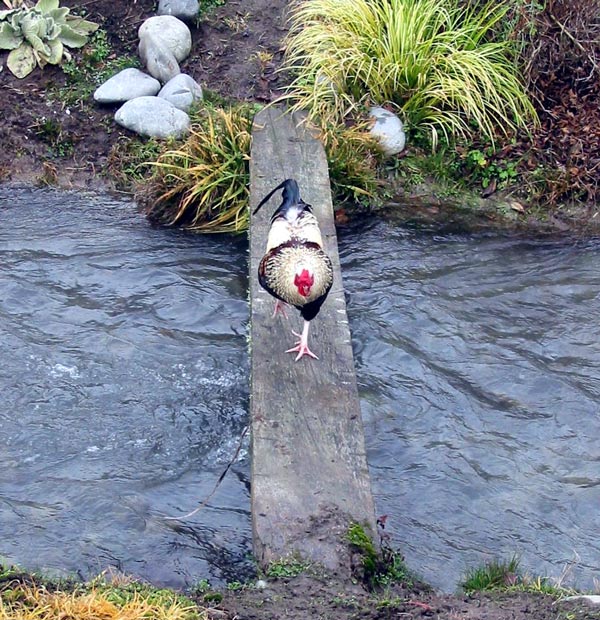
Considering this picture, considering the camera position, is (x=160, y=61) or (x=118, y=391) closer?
(x=118, y=391)

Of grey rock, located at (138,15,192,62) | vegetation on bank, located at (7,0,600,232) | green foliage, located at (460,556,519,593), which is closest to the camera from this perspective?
green foliage, located at (460,556,519,593)

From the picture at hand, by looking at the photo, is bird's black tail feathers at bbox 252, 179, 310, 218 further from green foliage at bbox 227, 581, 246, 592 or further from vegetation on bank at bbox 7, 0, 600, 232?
green foliage at bbox 227, 581, 246, 592

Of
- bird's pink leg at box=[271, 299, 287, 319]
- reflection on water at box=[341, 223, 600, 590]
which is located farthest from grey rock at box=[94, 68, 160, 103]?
bird's pink leg at box=[271, 299, 287, 319]

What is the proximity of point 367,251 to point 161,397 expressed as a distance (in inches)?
90.5

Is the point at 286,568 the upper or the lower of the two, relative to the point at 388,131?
lower

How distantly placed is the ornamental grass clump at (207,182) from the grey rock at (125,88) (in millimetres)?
1106

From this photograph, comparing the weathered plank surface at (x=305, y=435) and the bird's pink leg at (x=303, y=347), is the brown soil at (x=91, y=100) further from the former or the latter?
the bird's pink leg at (x=303, y=347)

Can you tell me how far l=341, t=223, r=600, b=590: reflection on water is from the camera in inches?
197

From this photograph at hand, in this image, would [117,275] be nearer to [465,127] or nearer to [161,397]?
[161,397]

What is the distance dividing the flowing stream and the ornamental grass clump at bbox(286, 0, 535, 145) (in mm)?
1168

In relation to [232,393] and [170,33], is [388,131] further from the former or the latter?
[232,393]

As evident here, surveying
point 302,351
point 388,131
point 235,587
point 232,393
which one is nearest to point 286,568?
point 235,587

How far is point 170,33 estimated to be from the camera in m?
8.78

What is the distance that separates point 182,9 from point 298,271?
4.88 meters
